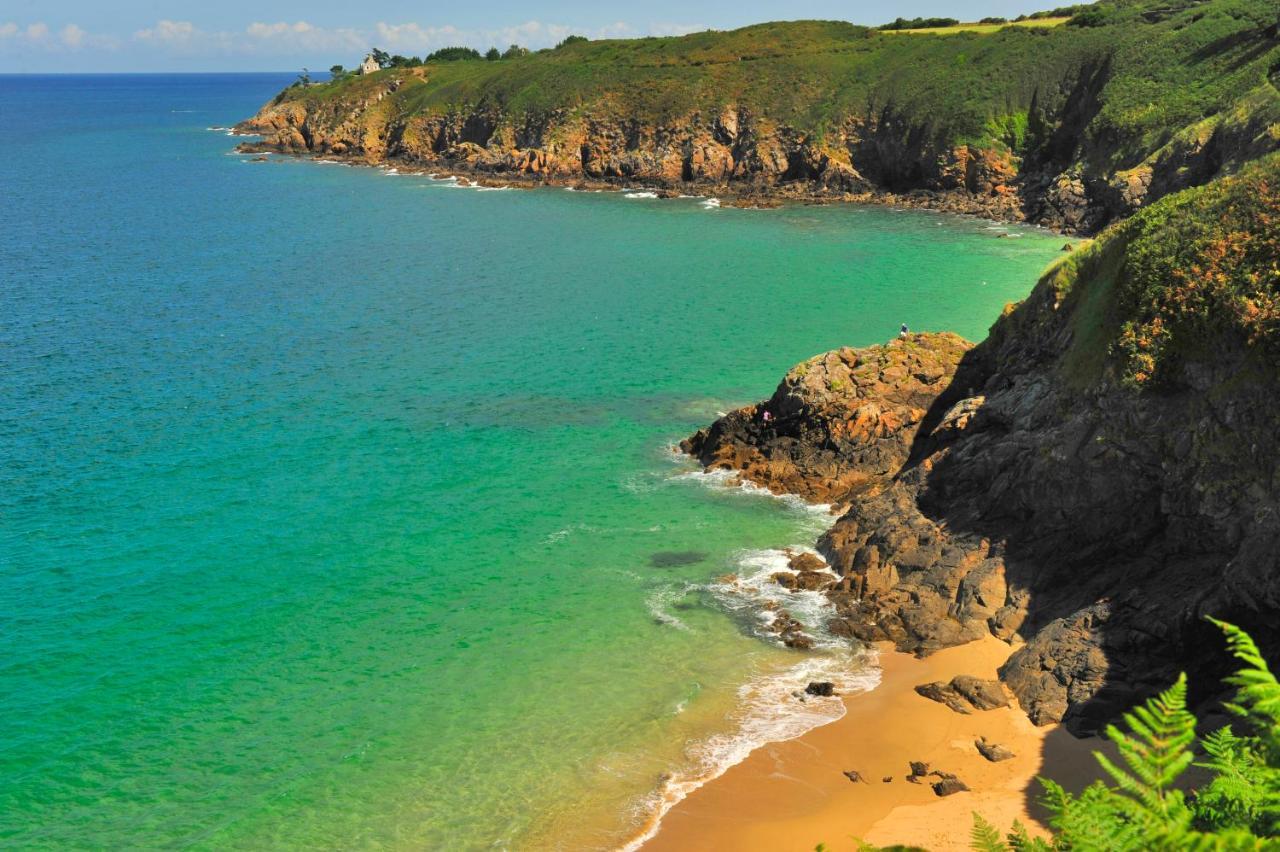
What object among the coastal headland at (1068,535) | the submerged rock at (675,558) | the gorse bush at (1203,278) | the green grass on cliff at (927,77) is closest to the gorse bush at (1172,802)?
the coastal headland at (1068,535)

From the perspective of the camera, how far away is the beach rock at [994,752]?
933 inches

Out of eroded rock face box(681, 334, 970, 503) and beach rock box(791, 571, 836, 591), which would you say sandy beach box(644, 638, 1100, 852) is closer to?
beach rock box(791, 571, 836, 591)

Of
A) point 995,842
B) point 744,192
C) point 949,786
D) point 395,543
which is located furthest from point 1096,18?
point 995,842

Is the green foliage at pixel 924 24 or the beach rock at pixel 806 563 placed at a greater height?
the green foliage at pixel 924 24

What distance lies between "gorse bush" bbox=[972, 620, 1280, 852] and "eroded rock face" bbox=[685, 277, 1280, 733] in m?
13.9

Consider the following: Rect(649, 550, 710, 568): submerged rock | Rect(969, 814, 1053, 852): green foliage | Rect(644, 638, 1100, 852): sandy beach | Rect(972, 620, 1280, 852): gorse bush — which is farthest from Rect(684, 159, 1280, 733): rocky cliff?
Rect(969, 814, 1053, 852): green foliage

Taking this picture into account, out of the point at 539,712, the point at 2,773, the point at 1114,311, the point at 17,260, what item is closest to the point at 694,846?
the point at 539,712

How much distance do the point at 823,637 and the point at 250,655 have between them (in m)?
16.5

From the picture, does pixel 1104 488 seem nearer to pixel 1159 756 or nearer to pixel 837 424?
pixel 837 424

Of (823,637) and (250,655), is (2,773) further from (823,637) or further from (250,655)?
(823,637)

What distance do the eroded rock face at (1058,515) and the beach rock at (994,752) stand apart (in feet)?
5.46

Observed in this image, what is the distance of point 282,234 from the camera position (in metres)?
95.3

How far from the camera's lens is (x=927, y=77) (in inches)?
4823

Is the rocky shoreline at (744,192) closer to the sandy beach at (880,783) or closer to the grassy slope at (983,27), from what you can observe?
the grassy slope at (983,27)
